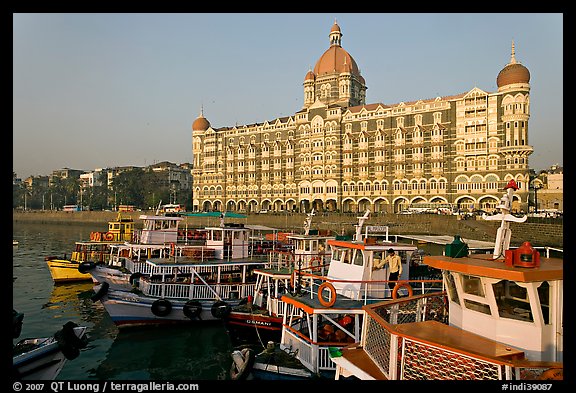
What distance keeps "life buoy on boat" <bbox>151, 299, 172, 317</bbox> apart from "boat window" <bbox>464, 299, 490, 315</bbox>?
493 inches

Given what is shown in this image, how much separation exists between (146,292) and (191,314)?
92.3 inches

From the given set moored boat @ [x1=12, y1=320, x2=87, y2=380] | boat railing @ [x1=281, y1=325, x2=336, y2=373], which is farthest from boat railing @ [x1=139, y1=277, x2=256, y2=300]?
moored boat @ [x1=12, y1=320, x2=87, y2=380]

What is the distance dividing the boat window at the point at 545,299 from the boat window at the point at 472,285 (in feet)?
2.51

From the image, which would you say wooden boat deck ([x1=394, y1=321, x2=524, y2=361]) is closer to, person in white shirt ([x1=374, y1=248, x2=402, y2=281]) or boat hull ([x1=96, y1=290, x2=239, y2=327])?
person in white shirt ([x1=374, y1=248, x2=402, y2=281])

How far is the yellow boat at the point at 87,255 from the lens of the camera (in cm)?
2520

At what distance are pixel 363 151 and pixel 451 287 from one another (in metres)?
63.9

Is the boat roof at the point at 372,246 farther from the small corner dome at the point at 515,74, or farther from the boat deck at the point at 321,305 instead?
the small corner dome at the point at 515,74

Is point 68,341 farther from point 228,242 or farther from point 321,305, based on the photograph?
point 228,242

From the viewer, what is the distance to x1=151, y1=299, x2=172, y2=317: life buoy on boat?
15672 mm

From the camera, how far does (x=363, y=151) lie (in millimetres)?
69000

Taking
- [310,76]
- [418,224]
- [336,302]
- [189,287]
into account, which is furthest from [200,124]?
[336,302]

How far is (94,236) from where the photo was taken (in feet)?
99.2

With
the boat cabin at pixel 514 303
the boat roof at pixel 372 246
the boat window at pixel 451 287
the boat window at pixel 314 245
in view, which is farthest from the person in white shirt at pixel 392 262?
the boat window at pixel 314 245

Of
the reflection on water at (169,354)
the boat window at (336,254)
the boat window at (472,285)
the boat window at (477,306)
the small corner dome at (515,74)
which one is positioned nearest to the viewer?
the boat window at (477,306)
